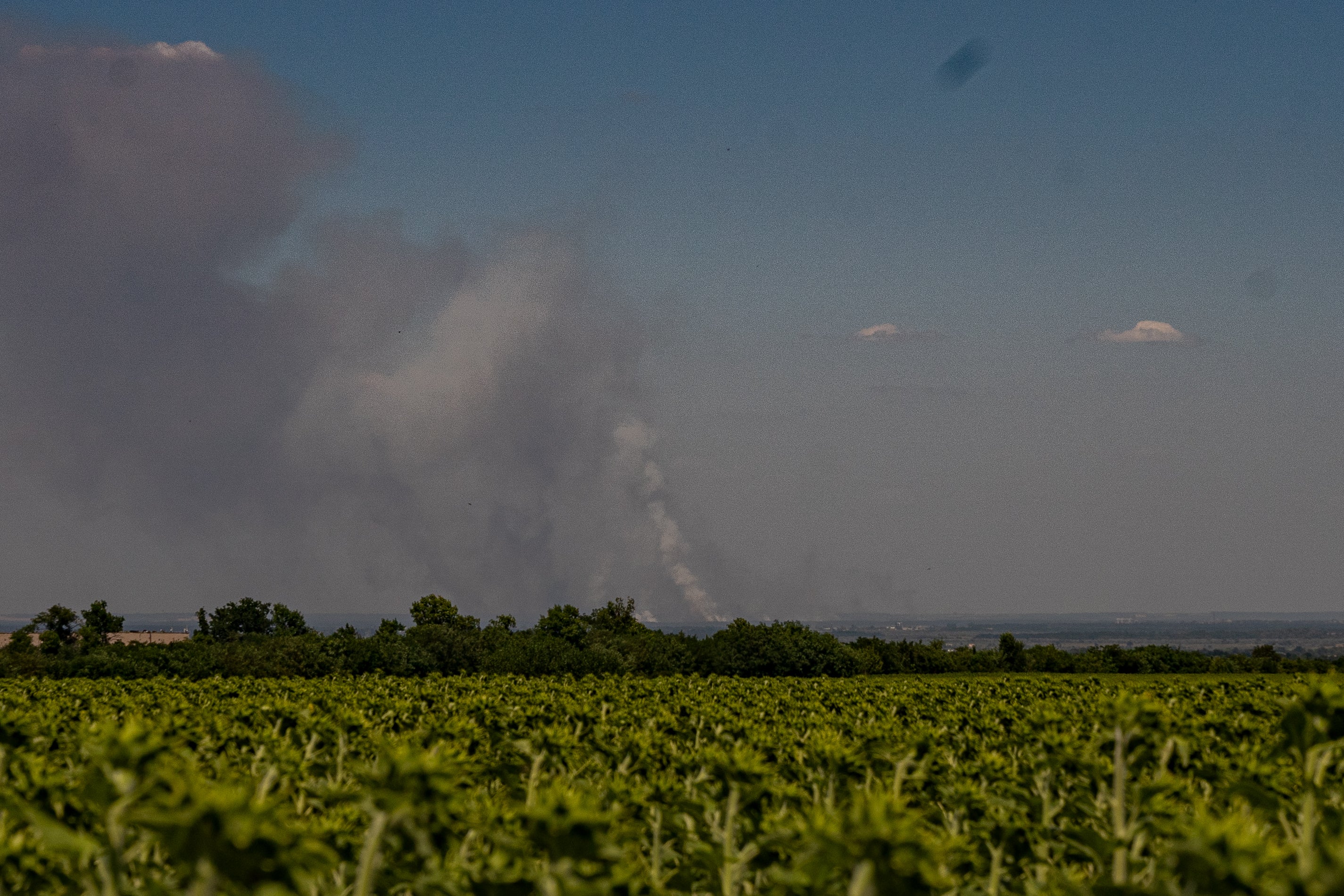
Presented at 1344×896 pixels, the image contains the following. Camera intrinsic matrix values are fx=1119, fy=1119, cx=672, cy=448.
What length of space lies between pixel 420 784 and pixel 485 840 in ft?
11.9

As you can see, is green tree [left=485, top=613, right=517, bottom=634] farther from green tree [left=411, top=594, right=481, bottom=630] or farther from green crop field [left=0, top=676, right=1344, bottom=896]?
green crop field [left=0, top=676, right=1344, bottom=896]

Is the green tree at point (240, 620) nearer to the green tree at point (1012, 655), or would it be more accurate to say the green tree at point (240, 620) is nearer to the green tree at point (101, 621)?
the green tree at point (101, 621)

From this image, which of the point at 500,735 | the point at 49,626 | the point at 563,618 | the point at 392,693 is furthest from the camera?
the point at 563,618

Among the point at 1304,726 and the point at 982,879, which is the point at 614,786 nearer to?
the point at 982,879

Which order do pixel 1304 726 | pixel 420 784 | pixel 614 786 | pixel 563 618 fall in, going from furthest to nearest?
1. pixel 563 618
2. pixel 614 786
3. pixel 1304 726
4. pixel 420 784

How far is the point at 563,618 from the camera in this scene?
134m

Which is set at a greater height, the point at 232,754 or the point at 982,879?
the point at 232,754

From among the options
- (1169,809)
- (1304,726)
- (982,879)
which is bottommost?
(982,879)

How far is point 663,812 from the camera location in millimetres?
11789

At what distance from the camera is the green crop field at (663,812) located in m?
6.92

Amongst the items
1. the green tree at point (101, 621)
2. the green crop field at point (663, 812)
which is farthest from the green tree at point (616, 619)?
the green crop field at point (663, 812)

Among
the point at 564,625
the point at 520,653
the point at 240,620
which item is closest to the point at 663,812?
the point at 520,653

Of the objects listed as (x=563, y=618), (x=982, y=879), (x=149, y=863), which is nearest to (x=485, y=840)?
(x=149, y=863)

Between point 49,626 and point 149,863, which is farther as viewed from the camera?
point 49,626
